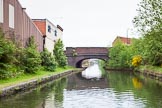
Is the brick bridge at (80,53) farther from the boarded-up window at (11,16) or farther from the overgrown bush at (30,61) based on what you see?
the boarded-up window at (11,16)

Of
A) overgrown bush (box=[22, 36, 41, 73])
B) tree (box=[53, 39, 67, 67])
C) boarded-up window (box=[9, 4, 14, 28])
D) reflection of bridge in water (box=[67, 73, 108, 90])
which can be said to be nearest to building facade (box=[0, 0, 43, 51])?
boarded-up window (box=[9, 4, 14, 28])

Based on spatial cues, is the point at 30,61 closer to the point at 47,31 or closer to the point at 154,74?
the point at 154,74

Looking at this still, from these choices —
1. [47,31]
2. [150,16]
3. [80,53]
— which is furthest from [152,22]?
[80,53]

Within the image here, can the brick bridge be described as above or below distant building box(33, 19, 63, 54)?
below

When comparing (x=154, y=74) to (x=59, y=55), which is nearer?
(x=154, y=74)

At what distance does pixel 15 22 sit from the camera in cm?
4775

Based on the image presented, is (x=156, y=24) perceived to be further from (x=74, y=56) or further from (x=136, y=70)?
(x=74, y=56)

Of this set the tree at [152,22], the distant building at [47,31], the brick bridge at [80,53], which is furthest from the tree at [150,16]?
the brick bridge at [80,53]

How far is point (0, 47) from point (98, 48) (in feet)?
237

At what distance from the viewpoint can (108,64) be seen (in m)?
105

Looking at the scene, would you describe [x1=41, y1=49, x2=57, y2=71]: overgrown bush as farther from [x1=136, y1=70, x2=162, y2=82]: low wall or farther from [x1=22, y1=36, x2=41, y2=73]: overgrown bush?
[x1=136, y1=70, x2=162, y2=82]: low wall

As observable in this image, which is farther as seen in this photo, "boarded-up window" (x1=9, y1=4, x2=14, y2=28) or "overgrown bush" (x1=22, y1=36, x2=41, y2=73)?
"overgrown bush" (x1=22, y1=36, x2=41, y2=73)

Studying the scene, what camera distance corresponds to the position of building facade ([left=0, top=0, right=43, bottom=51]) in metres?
42.8

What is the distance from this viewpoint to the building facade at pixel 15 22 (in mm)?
42750
